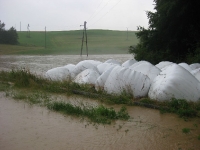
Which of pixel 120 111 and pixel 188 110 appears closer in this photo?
pixel 188 110

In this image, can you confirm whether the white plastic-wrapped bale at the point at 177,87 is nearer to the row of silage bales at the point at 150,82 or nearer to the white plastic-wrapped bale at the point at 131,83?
the row of silage bales at the point at 150,82

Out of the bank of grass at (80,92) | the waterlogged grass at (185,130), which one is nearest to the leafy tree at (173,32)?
the bank of grass at (80,92)

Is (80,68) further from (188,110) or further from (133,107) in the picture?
(188,110)

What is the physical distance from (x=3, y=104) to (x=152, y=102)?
177 inches

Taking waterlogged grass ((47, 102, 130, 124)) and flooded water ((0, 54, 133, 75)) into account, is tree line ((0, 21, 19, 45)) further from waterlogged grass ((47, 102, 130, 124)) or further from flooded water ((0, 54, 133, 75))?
waterlogged grass ((47, 102, 130, 124))

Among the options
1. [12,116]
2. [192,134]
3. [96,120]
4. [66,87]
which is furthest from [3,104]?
[192,134]

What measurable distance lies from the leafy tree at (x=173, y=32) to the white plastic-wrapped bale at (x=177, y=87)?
23.3ft

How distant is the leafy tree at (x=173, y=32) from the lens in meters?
14.9

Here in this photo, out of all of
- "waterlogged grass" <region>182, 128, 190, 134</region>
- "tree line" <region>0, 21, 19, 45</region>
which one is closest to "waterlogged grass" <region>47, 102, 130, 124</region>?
"waterlogged grass" <region>182, 128, 190, 134</region>

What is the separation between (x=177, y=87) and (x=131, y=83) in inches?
57.2

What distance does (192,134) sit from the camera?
5.41m

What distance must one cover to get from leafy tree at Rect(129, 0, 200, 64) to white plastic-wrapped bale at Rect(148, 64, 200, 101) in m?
7.09

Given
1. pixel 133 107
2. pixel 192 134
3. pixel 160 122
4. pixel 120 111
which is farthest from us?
pixel 133 107

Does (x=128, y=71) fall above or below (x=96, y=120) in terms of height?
above
